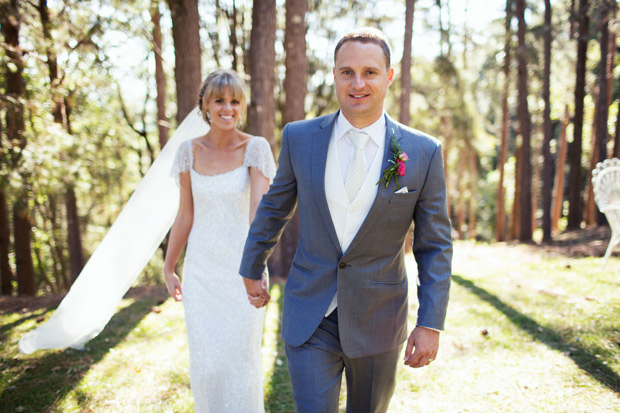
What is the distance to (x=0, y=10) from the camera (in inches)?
274

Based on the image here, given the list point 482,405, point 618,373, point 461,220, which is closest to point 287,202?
point 482,405

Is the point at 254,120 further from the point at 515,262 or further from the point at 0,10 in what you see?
the point at 515,262

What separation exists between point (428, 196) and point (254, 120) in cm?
617

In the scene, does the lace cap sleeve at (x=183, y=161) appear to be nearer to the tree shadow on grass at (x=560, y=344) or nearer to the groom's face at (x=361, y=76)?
the groom's face at (x=361, y=76)

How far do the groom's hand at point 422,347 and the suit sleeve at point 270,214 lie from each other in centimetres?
92

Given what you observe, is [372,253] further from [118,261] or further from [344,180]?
[118,261]

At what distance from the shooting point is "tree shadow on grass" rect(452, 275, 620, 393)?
435cm

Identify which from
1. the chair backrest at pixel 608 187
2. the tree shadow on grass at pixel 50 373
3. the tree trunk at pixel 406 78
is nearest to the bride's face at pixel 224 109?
the tree shadow on grass at pixel 50 373

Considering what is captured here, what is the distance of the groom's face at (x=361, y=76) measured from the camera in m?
2.19

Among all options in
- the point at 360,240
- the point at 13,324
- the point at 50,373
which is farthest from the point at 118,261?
the point at 360,240

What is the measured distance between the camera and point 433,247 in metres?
2.25

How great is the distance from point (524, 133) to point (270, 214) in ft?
46.3

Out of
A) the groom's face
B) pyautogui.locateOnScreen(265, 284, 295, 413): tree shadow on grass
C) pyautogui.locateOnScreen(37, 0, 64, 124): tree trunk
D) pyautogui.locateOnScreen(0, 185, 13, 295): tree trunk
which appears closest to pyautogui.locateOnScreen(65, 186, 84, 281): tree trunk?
pyautogui.locateOnScreen(0, 185, 13, 295): tree trunk

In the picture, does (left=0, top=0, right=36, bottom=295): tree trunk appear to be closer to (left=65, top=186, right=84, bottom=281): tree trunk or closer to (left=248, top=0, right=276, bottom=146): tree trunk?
(left=65, top=186, right=84, bottom=281): tree trunk
